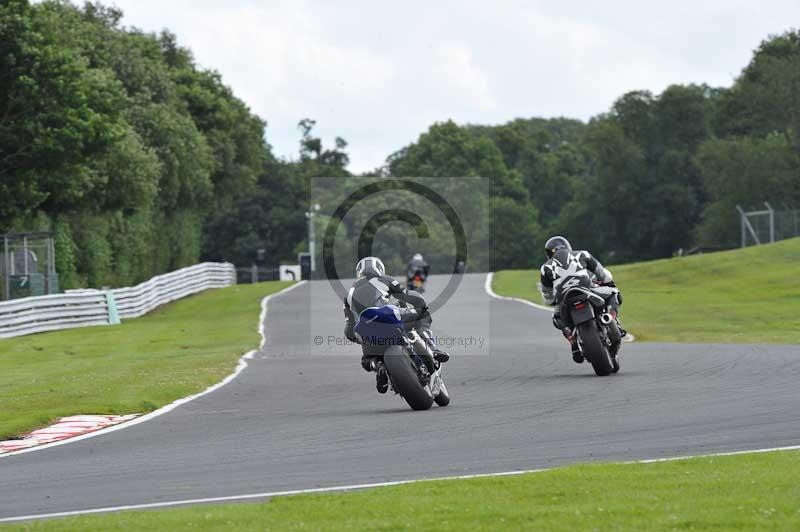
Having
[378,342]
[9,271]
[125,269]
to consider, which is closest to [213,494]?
[378,342]

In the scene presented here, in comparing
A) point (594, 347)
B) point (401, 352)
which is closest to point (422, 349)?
point (401, 352)

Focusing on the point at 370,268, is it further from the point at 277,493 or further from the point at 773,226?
the point at 773,226

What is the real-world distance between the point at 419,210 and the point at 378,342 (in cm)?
8864

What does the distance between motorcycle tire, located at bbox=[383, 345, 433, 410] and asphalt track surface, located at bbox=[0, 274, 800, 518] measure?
0.53ft

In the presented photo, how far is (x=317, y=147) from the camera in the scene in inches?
5404

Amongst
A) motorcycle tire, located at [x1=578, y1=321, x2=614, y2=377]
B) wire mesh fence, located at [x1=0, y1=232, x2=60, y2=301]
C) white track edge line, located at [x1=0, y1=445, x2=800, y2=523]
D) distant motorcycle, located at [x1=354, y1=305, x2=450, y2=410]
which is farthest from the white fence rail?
white track edge line, located at [x1=0, y1=445, x2=800, y2=523]

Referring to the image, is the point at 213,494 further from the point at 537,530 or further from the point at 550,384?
the point at 550,384

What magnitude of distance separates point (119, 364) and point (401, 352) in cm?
1042

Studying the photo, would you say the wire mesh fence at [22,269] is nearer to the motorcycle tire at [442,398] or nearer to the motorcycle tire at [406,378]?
the motorcycle tire at [442,398]

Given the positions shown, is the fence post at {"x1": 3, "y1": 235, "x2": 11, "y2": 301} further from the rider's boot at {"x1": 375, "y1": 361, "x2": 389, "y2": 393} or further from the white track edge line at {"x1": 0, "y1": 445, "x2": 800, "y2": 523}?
the white track edge line at {"x1": 0, "y1": 445, "x2": 800, "y2": 523}

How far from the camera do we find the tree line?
3872 cm

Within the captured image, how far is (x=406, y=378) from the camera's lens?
46.2 feet

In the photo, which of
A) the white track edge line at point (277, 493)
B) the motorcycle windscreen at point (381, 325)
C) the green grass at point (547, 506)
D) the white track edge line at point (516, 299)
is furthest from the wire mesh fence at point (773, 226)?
the green grass at point (547, 506)

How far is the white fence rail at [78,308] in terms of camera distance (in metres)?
32.9
